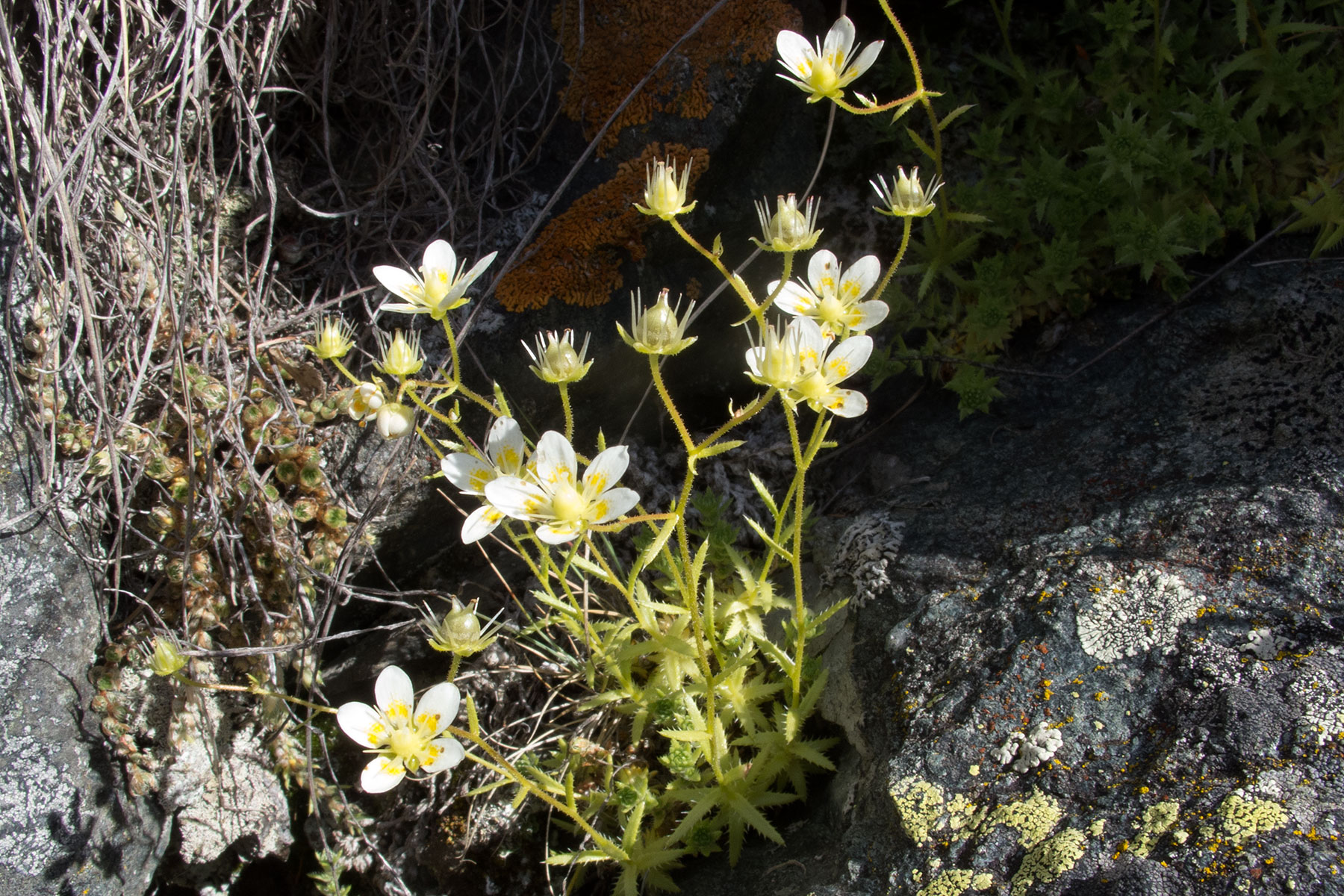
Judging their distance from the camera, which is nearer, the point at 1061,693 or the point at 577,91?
the point at 1061,693

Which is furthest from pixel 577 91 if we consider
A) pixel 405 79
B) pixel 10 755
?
pixel 10 755

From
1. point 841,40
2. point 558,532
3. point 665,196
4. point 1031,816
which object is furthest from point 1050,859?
point 841,40

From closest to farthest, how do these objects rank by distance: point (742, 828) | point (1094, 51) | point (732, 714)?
point (742, 828), point (732, 714), point (1094, 51)

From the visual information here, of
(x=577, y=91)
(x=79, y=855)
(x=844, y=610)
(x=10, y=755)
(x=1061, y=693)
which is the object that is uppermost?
(x=577, y=91)

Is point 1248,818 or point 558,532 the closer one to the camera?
point 1248,818

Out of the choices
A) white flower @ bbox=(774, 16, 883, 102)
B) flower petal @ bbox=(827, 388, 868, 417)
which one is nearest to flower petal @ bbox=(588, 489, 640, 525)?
flower petal @ bbox=(827, 388, 868, 417)

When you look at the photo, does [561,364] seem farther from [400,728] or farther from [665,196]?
[400,728]

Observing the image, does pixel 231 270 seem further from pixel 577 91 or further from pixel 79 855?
pixel 79 855
